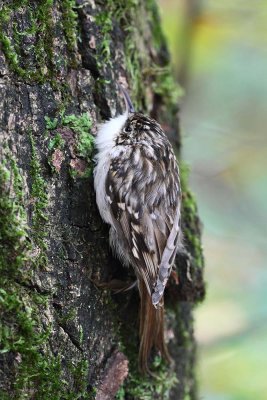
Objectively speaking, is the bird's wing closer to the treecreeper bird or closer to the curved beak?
the treecreeper bird

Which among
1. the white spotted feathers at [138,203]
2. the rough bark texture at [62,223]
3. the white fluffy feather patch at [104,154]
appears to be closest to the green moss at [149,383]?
the rough bark texture at [62,223]

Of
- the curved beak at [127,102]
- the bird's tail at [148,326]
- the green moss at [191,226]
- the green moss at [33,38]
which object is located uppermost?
the green moss at [33,38]

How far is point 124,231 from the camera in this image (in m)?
2.18

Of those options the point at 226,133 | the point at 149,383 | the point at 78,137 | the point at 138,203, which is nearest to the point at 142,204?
A: the point at 138,203

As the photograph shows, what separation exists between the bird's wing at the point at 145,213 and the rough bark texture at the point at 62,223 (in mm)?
101

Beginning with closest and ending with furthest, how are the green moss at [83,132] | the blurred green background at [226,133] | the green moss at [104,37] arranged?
1. the green moss at [83,132]
2. the green moss at [104,37]
3. the blurred green background at [226,133]

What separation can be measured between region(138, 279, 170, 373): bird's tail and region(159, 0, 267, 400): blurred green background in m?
1.88

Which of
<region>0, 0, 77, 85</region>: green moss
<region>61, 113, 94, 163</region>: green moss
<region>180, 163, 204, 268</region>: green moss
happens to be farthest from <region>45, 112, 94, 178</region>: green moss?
<region>180, 163, 204, 268</region>: green moss

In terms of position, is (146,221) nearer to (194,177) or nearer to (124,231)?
(124,231)

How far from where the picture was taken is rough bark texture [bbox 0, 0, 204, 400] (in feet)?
5.93

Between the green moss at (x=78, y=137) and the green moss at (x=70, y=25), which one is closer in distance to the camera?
the green moss at (x=78, y=137)

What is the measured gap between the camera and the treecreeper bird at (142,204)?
2.16 m

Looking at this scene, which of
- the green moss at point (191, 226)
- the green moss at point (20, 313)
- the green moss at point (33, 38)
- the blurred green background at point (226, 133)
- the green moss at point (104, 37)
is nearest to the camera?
the green moss at point (20, 313)

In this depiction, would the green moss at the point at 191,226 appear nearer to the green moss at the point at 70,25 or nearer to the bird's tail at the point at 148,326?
the bird's tail at the point at 148,326
